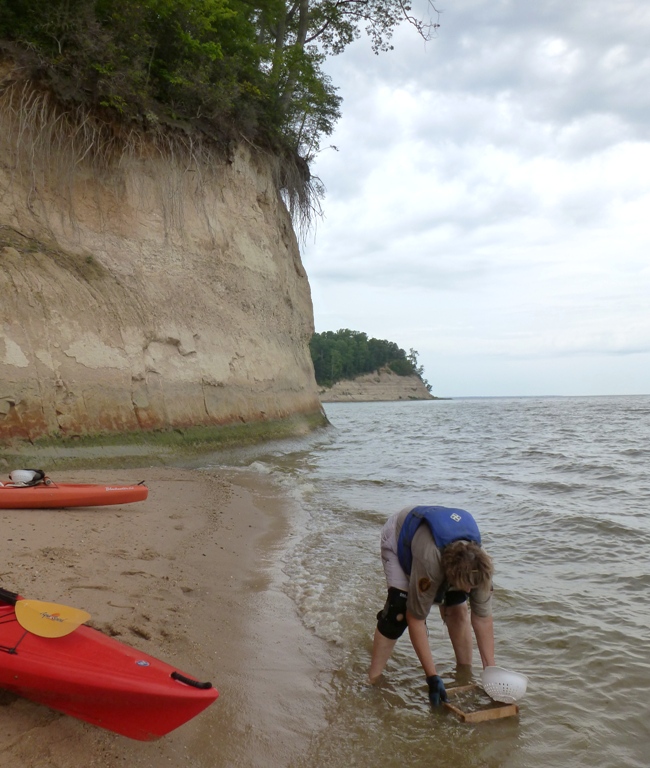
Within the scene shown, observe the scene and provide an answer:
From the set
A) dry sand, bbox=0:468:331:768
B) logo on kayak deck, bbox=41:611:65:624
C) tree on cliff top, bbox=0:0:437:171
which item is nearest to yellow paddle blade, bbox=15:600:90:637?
logo on kayak deck, bbox=41:611:65:624

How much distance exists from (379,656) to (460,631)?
0.52m

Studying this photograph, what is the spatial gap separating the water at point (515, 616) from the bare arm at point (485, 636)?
0.99ft

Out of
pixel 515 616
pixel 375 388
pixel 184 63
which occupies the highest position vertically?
pixel 184 63

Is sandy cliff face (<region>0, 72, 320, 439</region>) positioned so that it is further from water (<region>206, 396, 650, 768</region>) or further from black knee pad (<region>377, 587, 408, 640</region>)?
black knee pad (<region>377, 587, 408, 640</region>)

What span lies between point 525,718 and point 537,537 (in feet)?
11.8

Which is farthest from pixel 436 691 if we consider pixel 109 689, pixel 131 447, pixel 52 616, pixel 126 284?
pixel 126 284

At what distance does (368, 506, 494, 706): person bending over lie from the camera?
2.93 metres

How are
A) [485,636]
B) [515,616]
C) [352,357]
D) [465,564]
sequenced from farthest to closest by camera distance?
[352,357] → [515,616] → [485,636] → [465,564]

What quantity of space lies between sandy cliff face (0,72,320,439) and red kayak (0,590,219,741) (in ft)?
22.1

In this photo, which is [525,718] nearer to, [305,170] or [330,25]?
[305,170]

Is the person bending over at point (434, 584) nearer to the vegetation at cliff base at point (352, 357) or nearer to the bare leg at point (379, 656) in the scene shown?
the bare leg at point (379, 656)

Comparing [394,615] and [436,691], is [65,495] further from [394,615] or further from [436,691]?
[436,691]

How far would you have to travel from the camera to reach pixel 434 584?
3.00 meters

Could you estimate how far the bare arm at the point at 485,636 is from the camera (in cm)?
314
